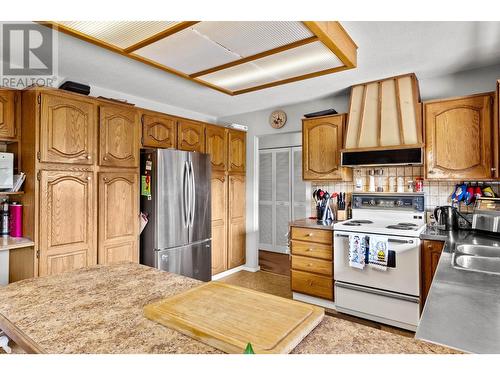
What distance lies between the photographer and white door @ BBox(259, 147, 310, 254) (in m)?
5.17

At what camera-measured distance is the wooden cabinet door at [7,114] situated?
2.36 m

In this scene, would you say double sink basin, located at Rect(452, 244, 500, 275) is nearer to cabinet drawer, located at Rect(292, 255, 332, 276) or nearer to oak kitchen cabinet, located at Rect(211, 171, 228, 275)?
cabinet drawer, located at Rect(292, 255, 332, 276)

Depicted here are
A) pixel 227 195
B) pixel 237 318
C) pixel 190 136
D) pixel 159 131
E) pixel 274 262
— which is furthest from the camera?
pixel 274 262

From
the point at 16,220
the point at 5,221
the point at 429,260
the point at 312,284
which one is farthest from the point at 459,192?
the point at 5,221

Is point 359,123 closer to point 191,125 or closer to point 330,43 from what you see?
point 330,43

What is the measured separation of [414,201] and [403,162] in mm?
488

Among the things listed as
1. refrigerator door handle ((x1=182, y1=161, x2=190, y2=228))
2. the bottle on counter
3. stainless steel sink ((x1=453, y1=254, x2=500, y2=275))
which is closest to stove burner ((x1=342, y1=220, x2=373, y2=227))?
stainless steel sink ((x1=453, y1=254, x2=500, y2=275))

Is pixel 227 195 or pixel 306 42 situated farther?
pixel 227 195

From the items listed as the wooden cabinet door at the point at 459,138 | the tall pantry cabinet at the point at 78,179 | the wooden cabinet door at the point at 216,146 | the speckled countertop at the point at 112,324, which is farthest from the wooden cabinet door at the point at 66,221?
the wooden cabinet door at the point at 459,138

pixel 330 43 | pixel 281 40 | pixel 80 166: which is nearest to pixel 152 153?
pixel 80 166

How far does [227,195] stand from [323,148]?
1.49m

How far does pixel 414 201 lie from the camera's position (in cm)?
297

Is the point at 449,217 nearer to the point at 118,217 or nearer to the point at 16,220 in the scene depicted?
the point at 118,217

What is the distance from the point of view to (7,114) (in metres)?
2.38
